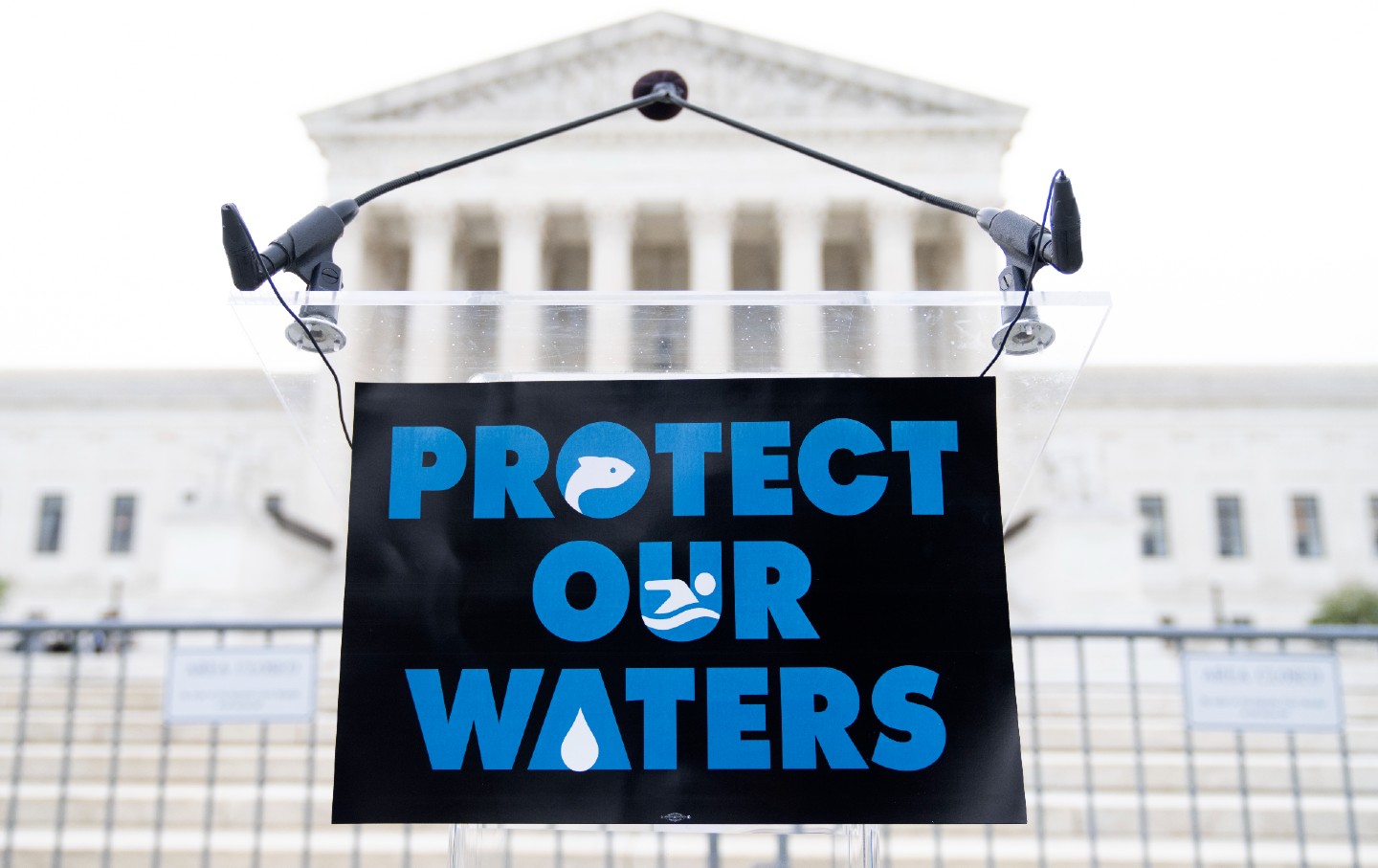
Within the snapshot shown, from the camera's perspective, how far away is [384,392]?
215 centimetres

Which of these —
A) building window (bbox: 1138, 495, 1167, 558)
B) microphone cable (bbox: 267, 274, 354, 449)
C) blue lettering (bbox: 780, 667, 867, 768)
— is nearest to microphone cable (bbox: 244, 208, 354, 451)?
microphone cable (bbox: 267, 274, 354, 449)

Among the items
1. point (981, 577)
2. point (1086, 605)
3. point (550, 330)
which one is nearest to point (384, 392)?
point (550, 330)

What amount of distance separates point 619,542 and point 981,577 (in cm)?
63

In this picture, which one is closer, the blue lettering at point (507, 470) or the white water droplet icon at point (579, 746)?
the white water droplet icon at point (579, 746)

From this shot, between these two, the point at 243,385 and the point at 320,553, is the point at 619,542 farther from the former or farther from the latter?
the point at 243,385

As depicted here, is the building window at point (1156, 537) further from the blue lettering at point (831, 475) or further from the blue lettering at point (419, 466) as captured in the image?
the blue lettering at point (419, 466)

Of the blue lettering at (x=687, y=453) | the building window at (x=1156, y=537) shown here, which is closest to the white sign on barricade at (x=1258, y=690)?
the blue lettering at (x=687, y=453)

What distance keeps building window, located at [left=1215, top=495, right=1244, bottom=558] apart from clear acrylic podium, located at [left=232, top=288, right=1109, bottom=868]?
175ft

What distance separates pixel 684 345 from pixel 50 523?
59416 millimetres

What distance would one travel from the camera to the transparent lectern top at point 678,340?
80.0 inches

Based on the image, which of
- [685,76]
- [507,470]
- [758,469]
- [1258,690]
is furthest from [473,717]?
[685,76]

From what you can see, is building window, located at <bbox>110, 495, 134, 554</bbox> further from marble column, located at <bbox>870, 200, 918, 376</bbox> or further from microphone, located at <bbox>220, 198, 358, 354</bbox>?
microphone, located at <bbox>220, 198, 358, 354</bbox>

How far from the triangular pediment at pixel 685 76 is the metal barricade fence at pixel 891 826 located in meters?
29.6

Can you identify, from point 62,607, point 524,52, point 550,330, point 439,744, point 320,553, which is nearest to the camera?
point 439,744
